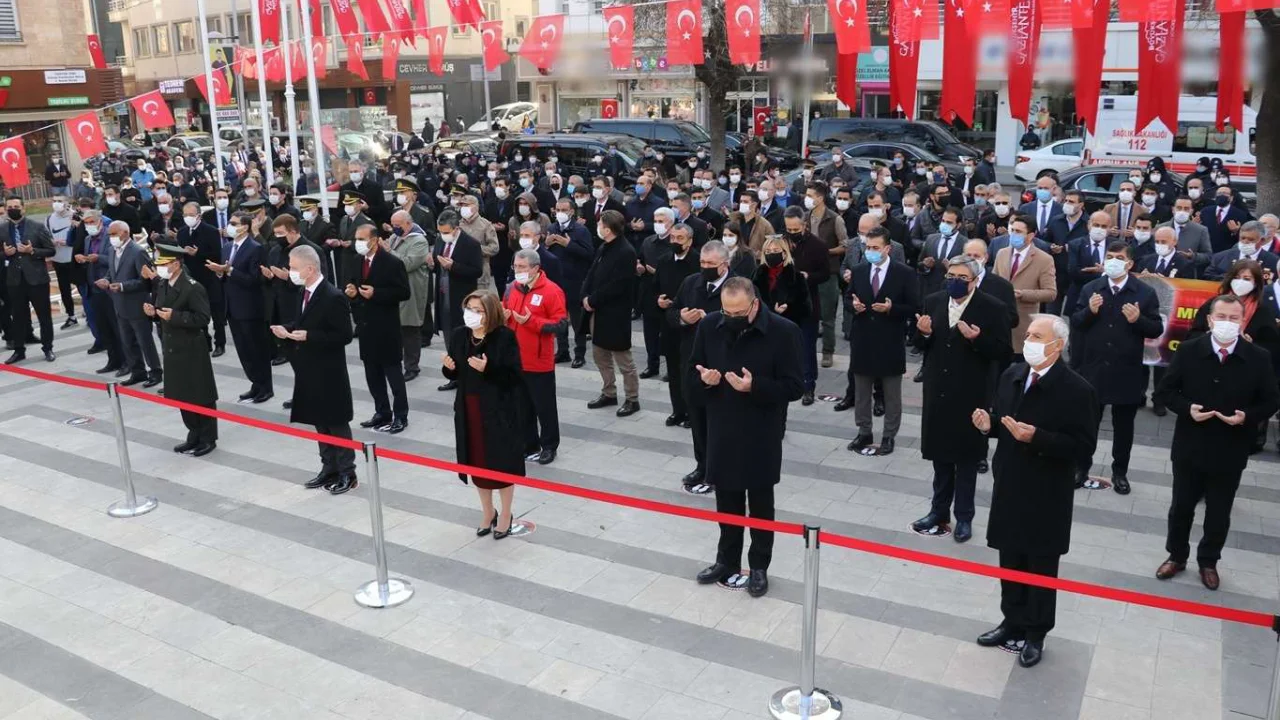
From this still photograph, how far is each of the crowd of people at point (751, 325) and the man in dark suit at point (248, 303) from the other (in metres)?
0.03

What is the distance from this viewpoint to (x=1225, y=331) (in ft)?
20.1

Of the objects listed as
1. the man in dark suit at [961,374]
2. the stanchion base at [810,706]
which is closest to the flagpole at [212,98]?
the man in dark suit at [961,374]

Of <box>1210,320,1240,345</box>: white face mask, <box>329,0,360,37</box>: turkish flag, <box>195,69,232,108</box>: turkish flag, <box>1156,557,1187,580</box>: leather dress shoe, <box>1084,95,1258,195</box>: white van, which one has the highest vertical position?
<box>329,0,360,37</box>: turkish flag

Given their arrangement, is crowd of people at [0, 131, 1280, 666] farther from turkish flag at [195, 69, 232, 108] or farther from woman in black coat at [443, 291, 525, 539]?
turkish flag at [195, 69, 232, 108]

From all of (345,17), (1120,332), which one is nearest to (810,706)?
(1120,332)

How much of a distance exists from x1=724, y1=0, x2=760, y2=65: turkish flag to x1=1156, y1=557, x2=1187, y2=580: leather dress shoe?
10.4 meters

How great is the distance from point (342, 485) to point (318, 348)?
1.14m

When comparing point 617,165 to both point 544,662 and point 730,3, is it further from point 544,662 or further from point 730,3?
point 544,662

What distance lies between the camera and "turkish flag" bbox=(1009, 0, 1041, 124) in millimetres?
12266

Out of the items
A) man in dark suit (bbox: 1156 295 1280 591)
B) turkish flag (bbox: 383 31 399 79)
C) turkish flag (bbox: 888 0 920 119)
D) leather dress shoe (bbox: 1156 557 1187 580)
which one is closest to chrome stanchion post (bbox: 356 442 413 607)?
leather dress shoe (bbox: 1156 557 1187 580)

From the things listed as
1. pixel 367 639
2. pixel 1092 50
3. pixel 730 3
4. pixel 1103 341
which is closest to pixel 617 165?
pixel 730 3

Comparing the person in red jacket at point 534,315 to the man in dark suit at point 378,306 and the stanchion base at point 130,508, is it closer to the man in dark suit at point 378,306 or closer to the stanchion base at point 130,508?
the man in dark suit at point 378,306

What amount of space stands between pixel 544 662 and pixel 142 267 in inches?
300

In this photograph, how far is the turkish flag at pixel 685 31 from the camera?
15.4 meters
